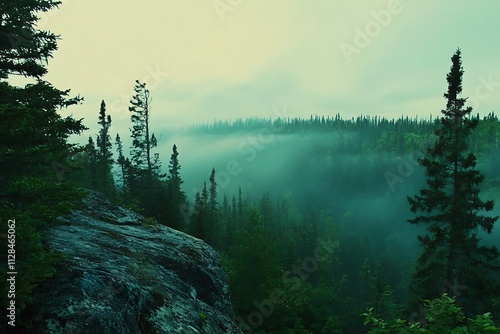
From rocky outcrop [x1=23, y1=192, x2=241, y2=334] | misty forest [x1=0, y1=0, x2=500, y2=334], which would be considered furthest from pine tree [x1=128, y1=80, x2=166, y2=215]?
rocky outcrop [x1=23, y1=192, x2=241, y2=334]

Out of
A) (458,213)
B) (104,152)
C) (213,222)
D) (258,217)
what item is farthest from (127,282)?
(213,222)

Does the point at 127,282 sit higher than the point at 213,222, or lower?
higher

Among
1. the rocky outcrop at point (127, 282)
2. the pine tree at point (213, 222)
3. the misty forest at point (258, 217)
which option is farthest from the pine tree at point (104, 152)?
the rocky outcrop at point (127, 282)

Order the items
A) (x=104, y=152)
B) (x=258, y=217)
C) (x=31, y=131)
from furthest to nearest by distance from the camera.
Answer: (x=104, y=152)
(x=258, y=217)
(x=31, y=131)

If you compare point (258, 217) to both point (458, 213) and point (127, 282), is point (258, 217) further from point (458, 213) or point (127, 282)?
point (127, 282)

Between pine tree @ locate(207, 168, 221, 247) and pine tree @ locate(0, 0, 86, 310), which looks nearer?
pine tree @ locate(0, 0, 86, 310)

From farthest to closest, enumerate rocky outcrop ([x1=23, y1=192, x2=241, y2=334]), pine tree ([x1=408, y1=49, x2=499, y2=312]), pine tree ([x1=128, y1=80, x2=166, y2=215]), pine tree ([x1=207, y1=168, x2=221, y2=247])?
pine tree ([x1=207, y1=168, x2=221, y2=247]) < pine tree ([x1=128, y1=80, x2=166, y2=215]) < pine tree ([x1=408, y1=49, x2=499, y2=312]) < rocky outcrop ([x1=23, y1=192, x2=241, y2=334])

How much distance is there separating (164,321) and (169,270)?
231cm

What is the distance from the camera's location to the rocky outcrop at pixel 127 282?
530cm

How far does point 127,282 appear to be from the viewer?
6.45m

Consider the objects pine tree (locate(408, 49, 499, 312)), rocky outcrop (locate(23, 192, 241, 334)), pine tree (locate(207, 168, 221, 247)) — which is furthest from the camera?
pine tree (locate(207, 168, 221, 247))

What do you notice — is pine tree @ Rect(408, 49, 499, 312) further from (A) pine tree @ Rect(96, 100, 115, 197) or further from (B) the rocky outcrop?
(A) pine tree @ Rect(96, 100, 115, 197)

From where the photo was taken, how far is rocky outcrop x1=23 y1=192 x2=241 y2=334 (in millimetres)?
5297

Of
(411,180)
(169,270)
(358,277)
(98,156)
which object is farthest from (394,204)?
(169,270)
